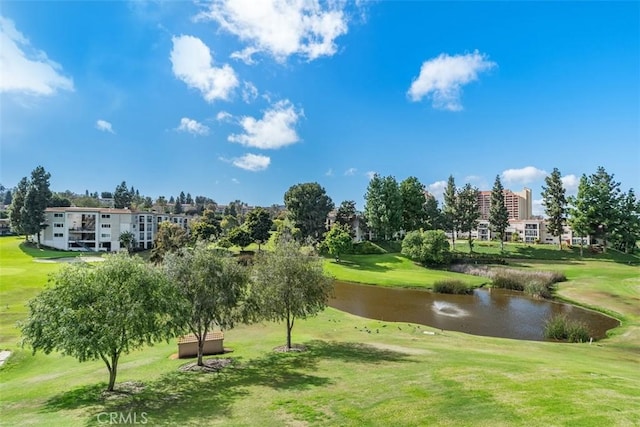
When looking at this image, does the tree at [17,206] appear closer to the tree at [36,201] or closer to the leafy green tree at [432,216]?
the tree at [36,201]

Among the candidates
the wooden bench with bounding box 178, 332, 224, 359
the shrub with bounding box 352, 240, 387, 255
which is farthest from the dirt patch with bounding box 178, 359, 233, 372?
the shrub with bounding box 352, 240, 387, 255

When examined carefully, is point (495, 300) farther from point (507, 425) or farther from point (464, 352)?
point (507, 425)

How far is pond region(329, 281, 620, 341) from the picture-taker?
3141cm

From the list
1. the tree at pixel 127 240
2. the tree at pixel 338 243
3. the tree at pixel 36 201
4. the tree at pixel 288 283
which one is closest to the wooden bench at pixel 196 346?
the tree at pixel 288 283

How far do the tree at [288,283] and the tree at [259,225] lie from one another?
6396cm

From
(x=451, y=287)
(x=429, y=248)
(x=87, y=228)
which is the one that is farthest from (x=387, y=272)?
(x=87, y=228)

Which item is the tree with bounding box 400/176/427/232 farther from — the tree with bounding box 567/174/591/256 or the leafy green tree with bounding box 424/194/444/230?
the tree with bounding box 567/174/591/256

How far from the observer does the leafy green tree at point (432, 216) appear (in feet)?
272

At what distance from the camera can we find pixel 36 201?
74125 millimetres

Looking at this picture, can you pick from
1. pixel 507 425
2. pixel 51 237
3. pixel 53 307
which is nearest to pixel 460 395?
pixel 507 425

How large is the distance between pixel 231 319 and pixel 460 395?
1171cm

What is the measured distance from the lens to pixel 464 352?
2061 cm

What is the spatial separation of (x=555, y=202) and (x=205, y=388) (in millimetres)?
78548

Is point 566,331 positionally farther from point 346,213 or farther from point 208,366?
point 346,213
